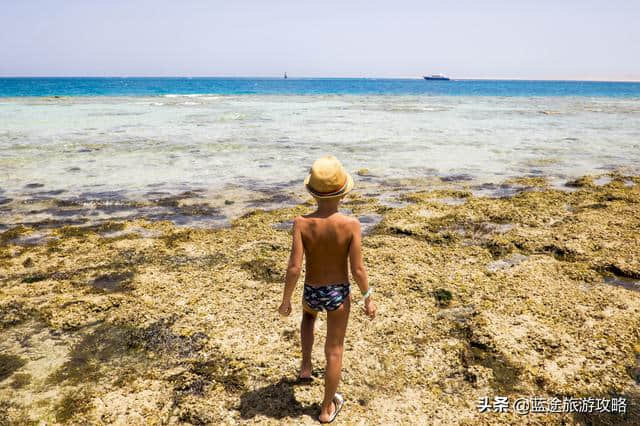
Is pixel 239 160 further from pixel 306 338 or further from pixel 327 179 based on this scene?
pixel 327 179

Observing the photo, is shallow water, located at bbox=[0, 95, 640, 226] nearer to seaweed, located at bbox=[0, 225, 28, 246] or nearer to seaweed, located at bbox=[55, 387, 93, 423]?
seaweed, located at bbox=[0, 225, 28, 246]

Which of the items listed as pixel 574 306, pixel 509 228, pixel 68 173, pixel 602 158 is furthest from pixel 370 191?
pixel 602 158

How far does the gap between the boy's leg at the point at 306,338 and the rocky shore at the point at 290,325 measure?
0.13m

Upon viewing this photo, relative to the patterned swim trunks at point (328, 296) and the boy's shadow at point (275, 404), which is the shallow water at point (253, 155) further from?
the patterned swim trunks at point (328, 296)

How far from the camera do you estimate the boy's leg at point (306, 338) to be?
133 inches

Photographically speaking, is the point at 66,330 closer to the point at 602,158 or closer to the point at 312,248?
the point at 312,248

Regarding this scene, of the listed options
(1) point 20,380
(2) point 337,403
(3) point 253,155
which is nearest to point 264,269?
(2) point 337,403

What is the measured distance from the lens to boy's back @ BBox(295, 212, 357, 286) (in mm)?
2982

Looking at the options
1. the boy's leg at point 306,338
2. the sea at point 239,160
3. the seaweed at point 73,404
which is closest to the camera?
the seaweed at point 73,404

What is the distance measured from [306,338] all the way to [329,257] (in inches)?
33.4

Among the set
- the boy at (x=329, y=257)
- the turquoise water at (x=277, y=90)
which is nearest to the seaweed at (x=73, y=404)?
the boy at (x=329, y=257)

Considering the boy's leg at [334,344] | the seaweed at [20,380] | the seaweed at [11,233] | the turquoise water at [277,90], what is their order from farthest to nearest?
1. the turquoise water at [277,90]
2. the seaweed at [11,233]
3. the seaweed at [20,380]
4. the boy's leg at [334,344]

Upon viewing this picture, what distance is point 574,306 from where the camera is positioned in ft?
15.5

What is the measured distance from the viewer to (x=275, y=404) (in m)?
3.41
